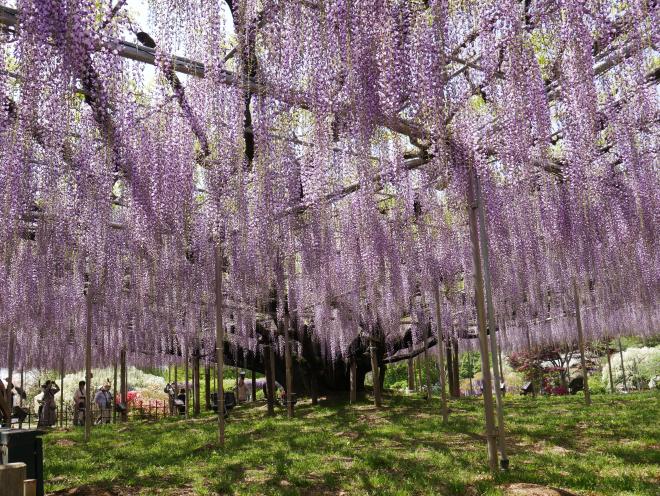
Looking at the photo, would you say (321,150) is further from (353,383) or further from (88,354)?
(353,383)

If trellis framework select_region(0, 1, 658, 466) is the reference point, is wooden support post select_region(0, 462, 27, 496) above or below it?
below

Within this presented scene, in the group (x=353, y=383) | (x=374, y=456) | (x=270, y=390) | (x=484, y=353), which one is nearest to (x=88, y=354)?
(x=270, y=390)

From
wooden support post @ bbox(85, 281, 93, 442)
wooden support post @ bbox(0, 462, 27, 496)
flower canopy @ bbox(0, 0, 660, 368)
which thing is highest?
flower canopy @ bbox(0, 0, 660, 368)

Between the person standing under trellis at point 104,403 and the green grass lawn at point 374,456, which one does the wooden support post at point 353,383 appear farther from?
the person standing under trellis at point 104,403

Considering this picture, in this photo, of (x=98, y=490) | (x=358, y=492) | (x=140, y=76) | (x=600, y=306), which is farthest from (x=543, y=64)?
(x=600, y=306)

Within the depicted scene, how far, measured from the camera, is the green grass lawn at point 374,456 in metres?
5.63

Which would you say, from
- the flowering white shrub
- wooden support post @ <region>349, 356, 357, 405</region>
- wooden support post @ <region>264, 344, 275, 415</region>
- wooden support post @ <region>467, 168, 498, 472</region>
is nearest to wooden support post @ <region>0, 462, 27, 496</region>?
wooden support post @ <region>467, 168, 498, 472</region>

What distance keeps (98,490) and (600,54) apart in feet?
21.7

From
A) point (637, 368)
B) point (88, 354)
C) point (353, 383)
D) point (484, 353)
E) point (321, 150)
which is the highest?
point (321, 150)

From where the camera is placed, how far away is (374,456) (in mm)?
6980

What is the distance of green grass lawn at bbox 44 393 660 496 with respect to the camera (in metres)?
5.63

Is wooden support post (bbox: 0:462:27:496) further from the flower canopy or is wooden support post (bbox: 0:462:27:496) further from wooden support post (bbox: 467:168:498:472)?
wooden support post (bbox: 467:168:498:472)

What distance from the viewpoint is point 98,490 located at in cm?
598

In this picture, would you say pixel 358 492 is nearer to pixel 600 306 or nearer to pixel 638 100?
pixel 638 100
